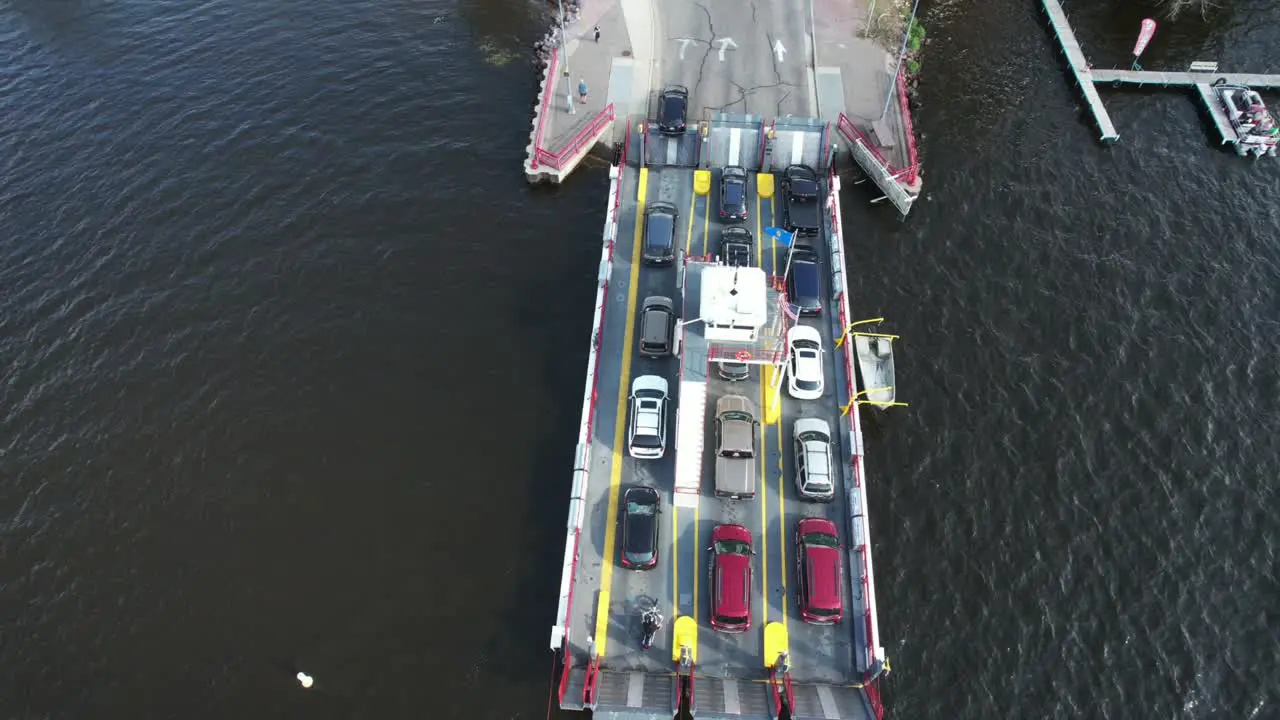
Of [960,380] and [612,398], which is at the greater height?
[960,380]

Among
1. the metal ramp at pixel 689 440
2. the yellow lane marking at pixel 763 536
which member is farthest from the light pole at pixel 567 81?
the metal ramp at pixel 689 440

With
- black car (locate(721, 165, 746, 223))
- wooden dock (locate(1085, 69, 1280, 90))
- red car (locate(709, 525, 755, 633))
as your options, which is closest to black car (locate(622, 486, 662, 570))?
red car (locate(709, 525, 755, 633))

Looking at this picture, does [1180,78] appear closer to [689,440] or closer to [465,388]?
[689,440]

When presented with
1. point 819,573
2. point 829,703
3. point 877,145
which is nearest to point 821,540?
point 819,573

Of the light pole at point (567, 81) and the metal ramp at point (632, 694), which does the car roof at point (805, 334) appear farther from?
the light pole at point (567, 81)

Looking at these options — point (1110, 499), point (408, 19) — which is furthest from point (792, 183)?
point (408, 19)

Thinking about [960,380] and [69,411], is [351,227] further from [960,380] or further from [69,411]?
[960,380]
